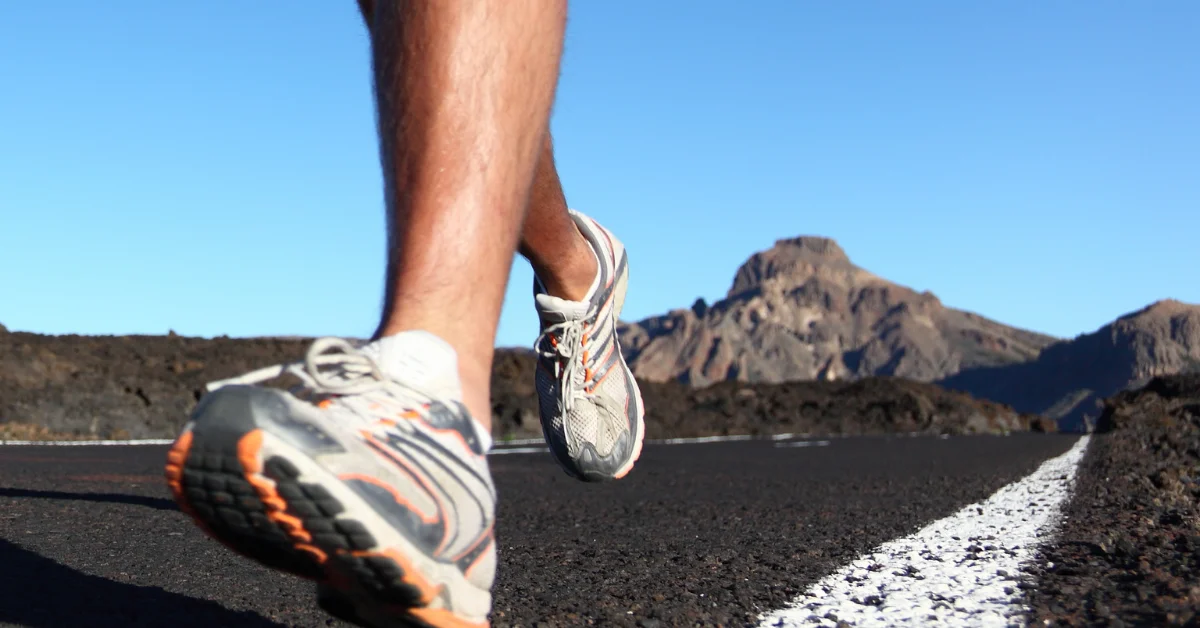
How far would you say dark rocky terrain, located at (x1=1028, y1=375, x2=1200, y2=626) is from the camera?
1.28m

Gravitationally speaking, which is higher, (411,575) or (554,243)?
(554,243)

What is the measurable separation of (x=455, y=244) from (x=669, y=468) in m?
5.02

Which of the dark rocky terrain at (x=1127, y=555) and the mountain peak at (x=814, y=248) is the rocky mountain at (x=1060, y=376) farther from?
the dark rocky terrain at (x=1127, y=555)

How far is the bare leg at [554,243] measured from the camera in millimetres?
1791


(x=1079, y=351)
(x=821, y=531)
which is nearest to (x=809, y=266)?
(x=1079, y=351)

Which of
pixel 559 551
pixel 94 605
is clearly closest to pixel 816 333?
pixel 559 551

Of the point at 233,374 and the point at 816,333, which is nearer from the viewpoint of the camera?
the point at 233,374

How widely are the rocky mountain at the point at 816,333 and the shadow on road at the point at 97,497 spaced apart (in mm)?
103975

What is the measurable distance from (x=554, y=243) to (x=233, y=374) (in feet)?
38.5

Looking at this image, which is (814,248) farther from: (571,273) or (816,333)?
(571,273)

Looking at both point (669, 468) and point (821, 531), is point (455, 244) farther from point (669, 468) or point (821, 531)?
point (669, 468)

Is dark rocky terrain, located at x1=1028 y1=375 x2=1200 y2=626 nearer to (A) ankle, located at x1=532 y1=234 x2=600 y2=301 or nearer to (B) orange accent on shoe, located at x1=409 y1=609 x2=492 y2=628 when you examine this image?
(B) orange accent on shoe, located at x1=409 y1=609 x2=492 y2=628

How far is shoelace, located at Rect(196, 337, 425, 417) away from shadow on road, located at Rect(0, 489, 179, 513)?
7.17 feet

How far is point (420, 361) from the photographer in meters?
1.06
